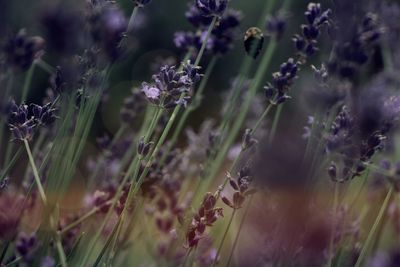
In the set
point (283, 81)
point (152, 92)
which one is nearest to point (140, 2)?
point (152, 92)

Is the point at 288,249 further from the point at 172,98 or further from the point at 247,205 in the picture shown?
the point at 172,98

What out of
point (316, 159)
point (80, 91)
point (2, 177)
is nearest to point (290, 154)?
point (316, 159)

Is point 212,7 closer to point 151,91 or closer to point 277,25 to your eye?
point 151,91

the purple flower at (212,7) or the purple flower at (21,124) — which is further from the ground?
the purple flower at (212,7)

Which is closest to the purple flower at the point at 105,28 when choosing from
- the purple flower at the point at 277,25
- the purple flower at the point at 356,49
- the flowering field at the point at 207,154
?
the flowering field at the point at 207,154

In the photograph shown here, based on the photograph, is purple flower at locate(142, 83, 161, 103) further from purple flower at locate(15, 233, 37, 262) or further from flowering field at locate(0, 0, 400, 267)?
purple flower at locate(15, 233, 37, 262)

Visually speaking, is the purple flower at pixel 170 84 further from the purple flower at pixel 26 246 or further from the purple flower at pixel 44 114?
the purple flower at pixel 26 246

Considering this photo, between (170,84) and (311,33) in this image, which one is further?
(311,33)

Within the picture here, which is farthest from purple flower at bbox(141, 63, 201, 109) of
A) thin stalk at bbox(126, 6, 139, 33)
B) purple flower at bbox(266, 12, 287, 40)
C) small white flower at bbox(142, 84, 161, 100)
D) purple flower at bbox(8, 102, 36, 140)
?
purple flower at bbox(266, 12, 287, 40)
